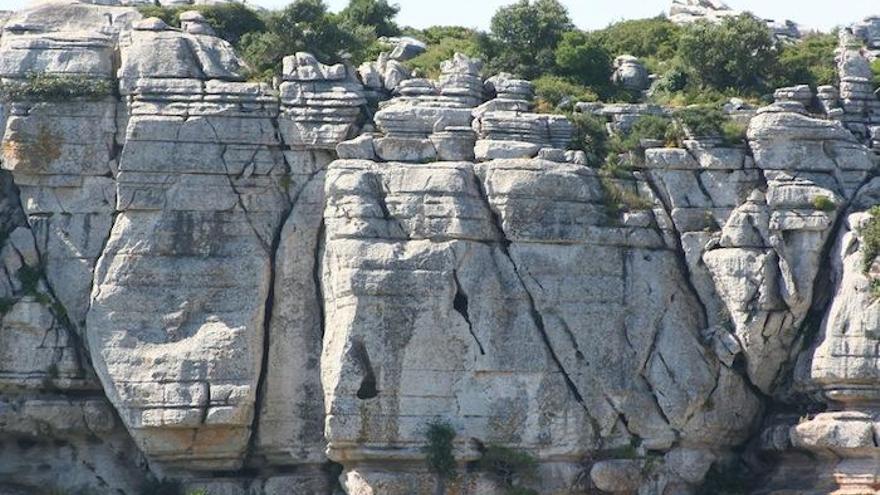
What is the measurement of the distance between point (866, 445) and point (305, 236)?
11092 mm

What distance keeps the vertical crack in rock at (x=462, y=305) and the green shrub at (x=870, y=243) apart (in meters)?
7.27

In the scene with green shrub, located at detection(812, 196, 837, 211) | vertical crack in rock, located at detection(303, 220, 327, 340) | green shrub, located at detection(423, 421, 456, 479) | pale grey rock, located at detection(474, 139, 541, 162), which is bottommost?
green shrub, located at detection(423, 421, 456, 479)

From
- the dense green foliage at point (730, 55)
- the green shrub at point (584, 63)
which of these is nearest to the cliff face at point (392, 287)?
the dense green foliage at point (730, 55)

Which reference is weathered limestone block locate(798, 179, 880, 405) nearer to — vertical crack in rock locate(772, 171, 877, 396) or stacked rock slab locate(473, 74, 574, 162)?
vertical crack in rock locate(772, 171, 877, 396)

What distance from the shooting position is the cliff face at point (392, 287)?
3931cm

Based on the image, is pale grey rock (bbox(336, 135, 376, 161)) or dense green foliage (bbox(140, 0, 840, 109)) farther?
dense green foliage (bbox(140, 0, 840, 109))

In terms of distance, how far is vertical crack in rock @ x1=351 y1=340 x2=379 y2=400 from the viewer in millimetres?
39000

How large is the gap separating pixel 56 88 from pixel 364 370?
8241 mm

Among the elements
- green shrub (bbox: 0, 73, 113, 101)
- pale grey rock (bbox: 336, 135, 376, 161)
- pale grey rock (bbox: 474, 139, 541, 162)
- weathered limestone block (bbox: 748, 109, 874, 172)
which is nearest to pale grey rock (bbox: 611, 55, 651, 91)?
weathered limestone block (bbox: 748, 109, 874, 172)

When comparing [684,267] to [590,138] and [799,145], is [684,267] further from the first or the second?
[799,145]

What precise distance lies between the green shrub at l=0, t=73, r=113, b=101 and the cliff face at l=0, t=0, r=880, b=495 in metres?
0.08

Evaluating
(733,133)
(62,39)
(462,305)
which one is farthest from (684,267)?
(62,39)

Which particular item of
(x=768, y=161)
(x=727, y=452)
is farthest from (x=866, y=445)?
(x=768, y=161)

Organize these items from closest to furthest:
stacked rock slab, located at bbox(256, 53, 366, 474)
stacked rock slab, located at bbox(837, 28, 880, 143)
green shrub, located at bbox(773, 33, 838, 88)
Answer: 1. stacked rock slab, located at bbox(256, 53, 366, 474)
2. stacked rock slab, located at bbox(837, 28, 880, 143)
3. green shrub, located at bbox(773, 33, 838, 88)
